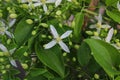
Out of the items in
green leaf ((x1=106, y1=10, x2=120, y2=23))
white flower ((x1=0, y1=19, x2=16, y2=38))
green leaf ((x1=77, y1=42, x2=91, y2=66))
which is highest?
green leaf ((x1=106, y1=10, x2=120, y2=23))

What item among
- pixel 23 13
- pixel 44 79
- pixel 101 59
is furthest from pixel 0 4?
pixel 101 59

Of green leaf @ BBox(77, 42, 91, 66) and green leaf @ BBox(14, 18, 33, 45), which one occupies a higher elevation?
green leaf @ BBox(14, 18, 33, 45)

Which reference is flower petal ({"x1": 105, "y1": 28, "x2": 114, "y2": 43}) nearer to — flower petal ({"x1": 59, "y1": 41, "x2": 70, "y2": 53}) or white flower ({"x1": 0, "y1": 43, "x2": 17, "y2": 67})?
flower petal ({"x1": 59, "y1": 41, "x2": 70, "y2": 53})

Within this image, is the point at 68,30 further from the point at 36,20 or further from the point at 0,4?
the point at 0,4

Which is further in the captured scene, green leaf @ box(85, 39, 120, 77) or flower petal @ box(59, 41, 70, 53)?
flower petal @ box(59, 41, 70, 53)

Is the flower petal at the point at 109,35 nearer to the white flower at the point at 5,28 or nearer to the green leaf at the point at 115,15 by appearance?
the green leaf at the point at 115,15

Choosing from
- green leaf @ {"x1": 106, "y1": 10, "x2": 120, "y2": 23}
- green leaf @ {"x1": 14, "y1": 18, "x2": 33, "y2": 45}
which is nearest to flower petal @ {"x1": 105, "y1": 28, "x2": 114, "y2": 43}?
green leaf @ {"x1": 106, "y1": 10, "x2": 120, "y2": 23}
